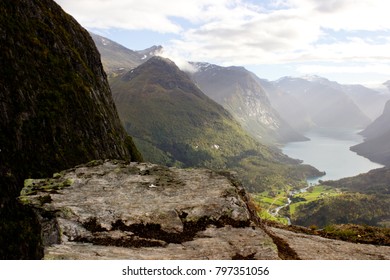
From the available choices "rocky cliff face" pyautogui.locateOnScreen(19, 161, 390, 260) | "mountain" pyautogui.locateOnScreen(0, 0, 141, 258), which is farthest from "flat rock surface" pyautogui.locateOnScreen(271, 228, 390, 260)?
"mountain" pyautogui.locateOnScreen(0, 0, 141, 258)

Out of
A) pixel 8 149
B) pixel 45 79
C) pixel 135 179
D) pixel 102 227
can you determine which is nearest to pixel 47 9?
pixel 45 79

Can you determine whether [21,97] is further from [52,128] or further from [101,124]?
[101,124]

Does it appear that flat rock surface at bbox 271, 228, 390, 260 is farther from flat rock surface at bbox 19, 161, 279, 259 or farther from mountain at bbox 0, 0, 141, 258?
mountain at bbox 0, 0, 141, 258

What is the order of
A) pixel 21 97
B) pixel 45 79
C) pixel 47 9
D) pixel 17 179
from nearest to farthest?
1. pixel 17 179
2. pixel 21 97
3. pixel 45 79
4. pixel 47 9

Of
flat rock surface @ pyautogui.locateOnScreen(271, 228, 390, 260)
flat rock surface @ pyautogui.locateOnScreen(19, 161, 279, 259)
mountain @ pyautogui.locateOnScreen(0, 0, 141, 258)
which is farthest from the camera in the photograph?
mountain @ pyautogui.locateOnScreen(0, 0, 141, 258)

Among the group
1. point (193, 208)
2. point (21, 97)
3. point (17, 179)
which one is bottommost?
point (17, 179)

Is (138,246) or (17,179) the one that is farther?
(17,179)
